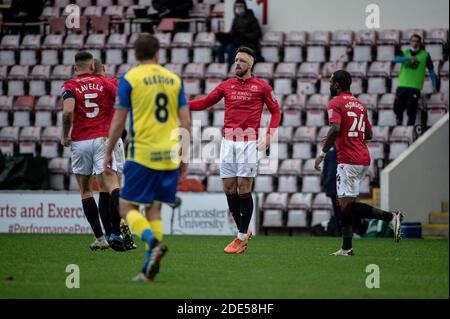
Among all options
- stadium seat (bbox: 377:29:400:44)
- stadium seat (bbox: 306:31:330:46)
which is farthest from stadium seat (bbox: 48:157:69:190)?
stadium seat (bbox: 377:29:400:44)

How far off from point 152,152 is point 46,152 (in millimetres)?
14377

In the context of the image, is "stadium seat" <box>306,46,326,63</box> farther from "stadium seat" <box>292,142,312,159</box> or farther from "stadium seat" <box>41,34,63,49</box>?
"stadium seat" <box>41,34,63,49</box>

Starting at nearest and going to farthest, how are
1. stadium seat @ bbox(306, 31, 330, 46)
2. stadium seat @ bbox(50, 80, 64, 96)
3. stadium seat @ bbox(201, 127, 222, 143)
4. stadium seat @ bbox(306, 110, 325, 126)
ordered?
stadium seat @ bbox(201, 127, 222, 143)
stadium seat @ bbox(306, 110, 325, 126)
stadium seat @ bbox(306, 31, 330, 46)
stadium seat @ bbox(50, 80, 64, 96)

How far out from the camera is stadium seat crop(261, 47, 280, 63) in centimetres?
2461

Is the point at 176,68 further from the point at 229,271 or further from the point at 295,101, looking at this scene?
the point at 229,271

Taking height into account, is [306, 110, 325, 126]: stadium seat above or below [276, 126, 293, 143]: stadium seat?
above

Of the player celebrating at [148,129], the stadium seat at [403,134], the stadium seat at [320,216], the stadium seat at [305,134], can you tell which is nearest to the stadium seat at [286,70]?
the stadium seat at [305,134]

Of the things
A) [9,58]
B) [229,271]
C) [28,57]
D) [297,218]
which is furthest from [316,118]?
[229,271]

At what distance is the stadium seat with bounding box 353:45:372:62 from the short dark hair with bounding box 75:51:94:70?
11.0 m

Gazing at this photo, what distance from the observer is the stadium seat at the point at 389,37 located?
2364cm

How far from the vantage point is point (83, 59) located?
44.3 feet

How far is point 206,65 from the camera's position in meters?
24.7

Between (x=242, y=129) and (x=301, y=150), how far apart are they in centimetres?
867
